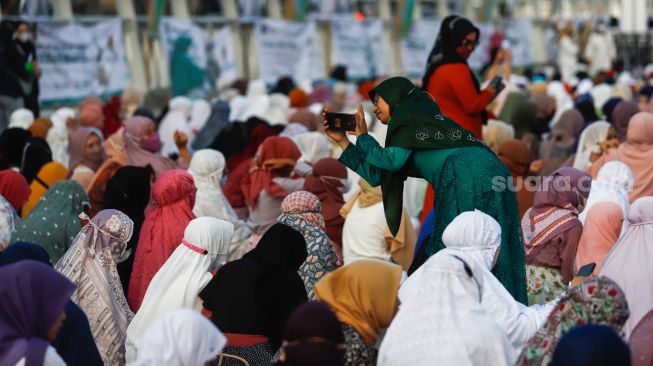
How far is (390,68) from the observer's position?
2256 cm

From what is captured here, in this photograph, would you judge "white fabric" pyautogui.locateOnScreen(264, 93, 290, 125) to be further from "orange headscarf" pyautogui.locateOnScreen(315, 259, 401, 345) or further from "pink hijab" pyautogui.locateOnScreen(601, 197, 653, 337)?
"orange headscarf" pyautogui.locateOnScreen(315, 259, 401, 345)

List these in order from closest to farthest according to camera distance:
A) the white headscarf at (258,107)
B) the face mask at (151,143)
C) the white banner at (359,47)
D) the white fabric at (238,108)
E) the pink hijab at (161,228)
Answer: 1. the pink hijab at (161,228)
2. the face mask at (151,143)
3. the white headscarf at (258,107)
4. the white fabric at (238,108)
5. the white banner at (359,47)

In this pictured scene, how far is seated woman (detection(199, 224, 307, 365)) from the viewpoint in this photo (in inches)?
211

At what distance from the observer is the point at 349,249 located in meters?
7.40

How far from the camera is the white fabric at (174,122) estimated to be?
12258 millimetres

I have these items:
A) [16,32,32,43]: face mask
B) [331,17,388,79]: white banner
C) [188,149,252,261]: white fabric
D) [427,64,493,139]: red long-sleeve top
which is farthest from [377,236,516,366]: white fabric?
[331,17,388,79]: white banner

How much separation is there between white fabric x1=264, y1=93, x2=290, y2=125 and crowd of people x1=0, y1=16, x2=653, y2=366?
9.27 feet

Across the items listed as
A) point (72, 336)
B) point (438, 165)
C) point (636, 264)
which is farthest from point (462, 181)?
point (72, 336)

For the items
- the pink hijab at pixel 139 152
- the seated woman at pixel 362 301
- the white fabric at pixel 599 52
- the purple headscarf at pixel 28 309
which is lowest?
the white fabric at pixel 599 52

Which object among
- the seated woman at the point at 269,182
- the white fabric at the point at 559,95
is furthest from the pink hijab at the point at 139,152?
the white fabric at the point at 559,95

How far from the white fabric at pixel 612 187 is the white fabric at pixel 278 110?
5440mm

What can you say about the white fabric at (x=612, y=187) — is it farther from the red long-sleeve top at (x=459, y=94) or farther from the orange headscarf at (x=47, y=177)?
the orange headscarf at (x=47, y=177)

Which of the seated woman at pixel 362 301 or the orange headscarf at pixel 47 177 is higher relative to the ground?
the seated woman at pixel 362 301

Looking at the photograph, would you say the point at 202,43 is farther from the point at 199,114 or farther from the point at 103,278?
the point at 103,278
